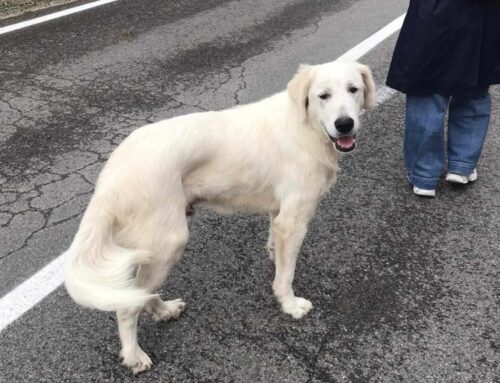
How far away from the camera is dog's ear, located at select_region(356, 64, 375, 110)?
2961 millimetres

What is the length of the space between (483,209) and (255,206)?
1.95 m

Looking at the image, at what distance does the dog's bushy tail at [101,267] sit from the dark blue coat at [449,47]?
2346 mm

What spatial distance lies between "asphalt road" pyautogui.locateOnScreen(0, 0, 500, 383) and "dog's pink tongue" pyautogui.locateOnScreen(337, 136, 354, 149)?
0.92 meters

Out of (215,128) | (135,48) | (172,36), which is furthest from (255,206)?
(172,36)

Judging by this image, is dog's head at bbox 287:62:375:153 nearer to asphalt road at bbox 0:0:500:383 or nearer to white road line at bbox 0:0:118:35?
asphalt road at bbox 0:0:500:383

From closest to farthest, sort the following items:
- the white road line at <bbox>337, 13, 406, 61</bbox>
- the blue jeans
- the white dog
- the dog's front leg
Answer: the white dog < the dog's front leg < the blue jeans < the white road line at <bbox>337, 13, 406, 61</bbox>

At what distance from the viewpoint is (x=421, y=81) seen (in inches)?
150

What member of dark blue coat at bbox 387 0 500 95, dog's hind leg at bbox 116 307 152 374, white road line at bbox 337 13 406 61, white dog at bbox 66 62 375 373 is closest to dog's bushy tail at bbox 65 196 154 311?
white dog at bbox 66 62 375 373

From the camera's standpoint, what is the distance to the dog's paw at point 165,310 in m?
2.94

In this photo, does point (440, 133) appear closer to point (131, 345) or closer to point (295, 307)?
point (295, 307)

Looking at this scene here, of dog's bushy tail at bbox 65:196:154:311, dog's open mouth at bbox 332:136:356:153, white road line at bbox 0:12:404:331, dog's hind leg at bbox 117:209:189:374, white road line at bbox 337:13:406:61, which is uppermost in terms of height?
dog's open mouth at bbox 332:136:356:153

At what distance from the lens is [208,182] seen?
2814mm

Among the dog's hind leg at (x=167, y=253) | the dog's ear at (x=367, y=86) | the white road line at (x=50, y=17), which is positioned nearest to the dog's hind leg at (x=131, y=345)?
the dog's hind leg at (x=167, y=253)

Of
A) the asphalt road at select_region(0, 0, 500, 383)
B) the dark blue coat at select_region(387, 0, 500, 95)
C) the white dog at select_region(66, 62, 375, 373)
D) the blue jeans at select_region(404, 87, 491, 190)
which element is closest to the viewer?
the white dog at select_region(66, 62, 375, 373)
